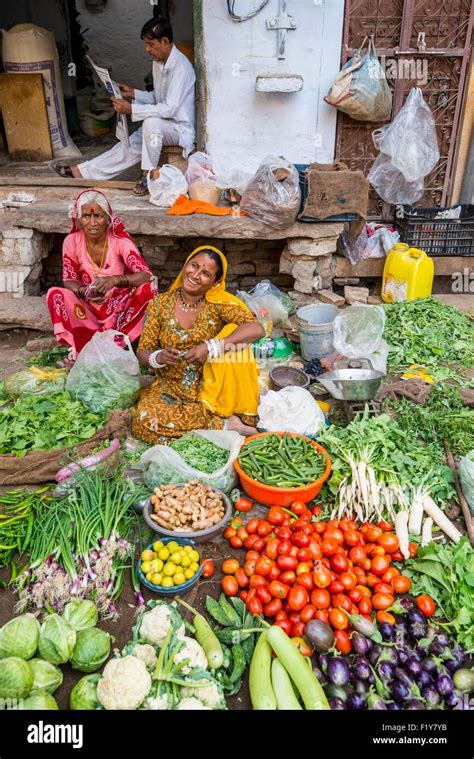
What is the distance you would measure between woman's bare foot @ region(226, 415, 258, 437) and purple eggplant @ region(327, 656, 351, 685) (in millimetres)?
1792

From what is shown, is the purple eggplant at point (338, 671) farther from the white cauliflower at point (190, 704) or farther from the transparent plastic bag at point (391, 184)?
the transparent plastic bag at point (391, 184)

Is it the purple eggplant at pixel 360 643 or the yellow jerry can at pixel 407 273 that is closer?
the purple eggplant at pixel 360 643

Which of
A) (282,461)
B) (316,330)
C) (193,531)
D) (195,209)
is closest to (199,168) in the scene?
(195,209)

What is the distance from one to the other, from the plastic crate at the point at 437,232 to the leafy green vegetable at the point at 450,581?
3865 millimetres

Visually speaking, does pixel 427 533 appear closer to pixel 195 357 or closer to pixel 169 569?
pixel 169 569

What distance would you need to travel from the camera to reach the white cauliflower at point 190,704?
225 cm

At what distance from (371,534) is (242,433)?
1.25 meters

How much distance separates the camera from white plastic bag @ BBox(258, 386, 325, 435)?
391 cm

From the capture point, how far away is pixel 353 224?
5867 mm

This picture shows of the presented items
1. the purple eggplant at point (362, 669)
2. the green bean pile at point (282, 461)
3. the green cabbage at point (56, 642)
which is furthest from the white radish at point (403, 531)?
the green cabbage at point (56, 642)

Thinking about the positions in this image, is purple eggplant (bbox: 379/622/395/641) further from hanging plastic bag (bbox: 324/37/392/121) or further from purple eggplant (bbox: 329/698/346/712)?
hanging plastic bag (bbox: 324/37/392/121)
